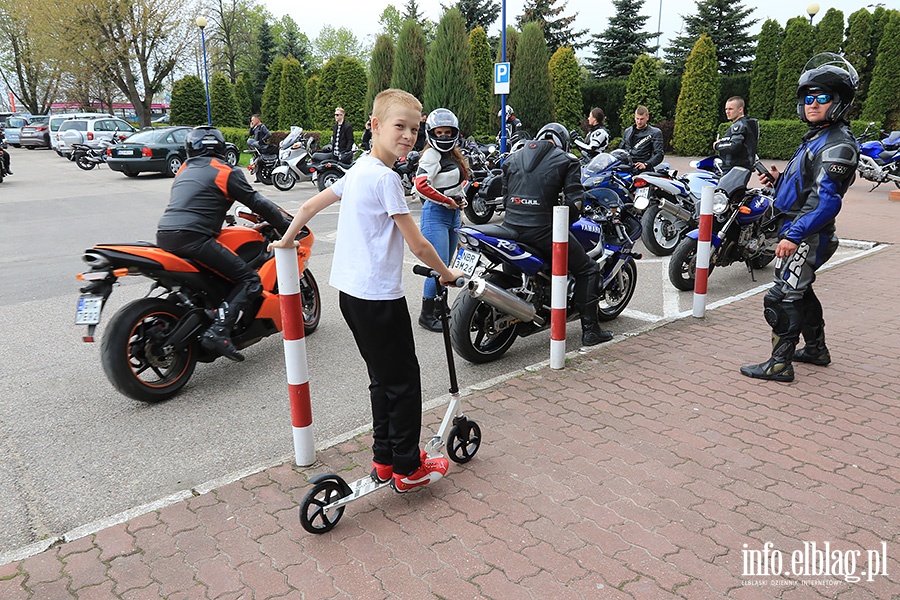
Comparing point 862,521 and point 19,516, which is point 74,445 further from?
point 862,521

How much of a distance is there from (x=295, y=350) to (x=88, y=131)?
2782cm

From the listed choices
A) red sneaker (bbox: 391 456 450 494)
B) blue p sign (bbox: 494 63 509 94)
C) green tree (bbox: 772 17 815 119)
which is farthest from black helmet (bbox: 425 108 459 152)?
green tree (bbox: 772 17 815 119)

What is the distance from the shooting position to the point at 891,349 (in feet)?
17.8

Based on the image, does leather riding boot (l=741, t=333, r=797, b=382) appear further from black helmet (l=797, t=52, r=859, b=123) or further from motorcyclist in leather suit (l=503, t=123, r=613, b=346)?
black helmet (l=797, t=52, r=859, b=123)

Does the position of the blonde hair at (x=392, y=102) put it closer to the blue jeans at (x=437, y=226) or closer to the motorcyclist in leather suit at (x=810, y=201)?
the motorcyclist in leather suit at (x=810, y=201)

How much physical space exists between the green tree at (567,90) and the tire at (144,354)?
2642cm

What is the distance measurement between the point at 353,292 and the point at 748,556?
2.03 metres

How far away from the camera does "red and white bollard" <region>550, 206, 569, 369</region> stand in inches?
189

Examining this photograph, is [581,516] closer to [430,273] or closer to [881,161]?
[430,273]

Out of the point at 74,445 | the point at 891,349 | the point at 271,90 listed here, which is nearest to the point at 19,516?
the point at 74,445

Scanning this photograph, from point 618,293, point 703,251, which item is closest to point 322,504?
point 618,293

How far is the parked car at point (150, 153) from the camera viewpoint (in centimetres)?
2052

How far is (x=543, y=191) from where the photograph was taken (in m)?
5.20

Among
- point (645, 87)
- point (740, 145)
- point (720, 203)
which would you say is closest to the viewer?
point (720, 203)
